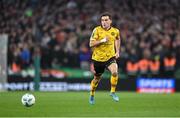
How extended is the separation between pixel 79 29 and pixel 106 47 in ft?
45.9

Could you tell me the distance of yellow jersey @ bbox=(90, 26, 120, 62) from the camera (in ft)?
59.7

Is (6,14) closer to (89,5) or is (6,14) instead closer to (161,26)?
(89,5)

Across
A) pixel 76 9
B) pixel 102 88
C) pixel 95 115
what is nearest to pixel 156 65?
pixel 102 88

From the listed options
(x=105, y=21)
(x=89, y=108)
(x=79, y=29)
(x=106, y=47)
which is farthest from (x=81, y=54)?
(x=89, y=108)

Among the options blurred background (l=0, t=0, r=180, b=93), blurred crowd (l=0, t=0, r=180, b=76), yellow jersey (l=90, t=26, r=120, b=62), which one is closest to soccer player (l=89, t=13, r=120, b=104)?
yellow jersey (l=90, t=26, r=120, b=62)

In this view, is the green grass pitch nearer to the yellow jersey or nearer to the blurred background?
the yellow jersey

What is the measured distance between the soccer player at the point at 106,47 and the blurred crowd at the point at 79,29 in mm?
10250

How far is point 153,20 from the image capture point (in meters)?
33.3

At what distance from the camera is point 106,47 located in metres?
18.3

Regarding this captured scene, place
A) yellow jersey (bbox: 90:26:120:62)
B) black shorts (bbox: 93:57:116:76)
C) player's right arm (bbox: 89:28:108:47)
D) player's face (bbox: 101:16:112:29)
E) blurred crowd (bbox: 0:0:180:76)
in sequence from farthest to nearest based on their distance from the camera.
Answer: blurred crowd (bbox: 0:0:180:76)
black shorts (bbox: 93:57:116:76)
yellow jersey (bbox: 90:26:120:62)
player's face (bbox: 101:16:112:29)
player's right arm (bbox: 89:28:108:47)

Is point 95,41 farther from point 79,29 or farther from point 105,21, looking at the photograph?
point 79,29

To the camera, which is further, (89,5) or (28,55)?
(89,5)

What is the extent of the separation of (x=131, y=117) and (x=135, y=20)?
18.6m

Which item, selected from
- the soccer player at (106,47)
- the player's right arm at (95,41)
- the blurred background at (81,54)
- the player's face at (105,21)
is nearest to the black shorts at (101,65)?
the soccer player at (106,47)
